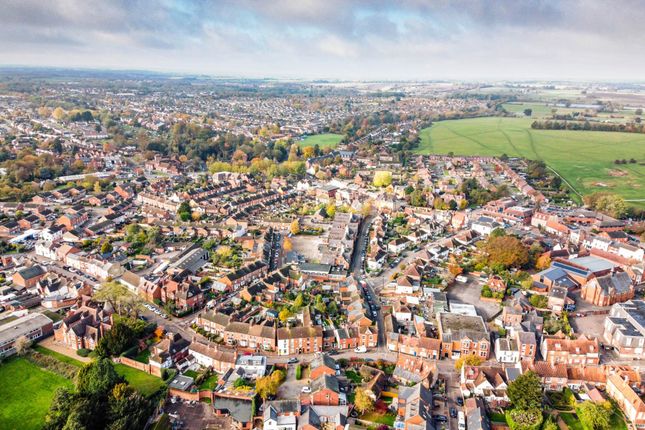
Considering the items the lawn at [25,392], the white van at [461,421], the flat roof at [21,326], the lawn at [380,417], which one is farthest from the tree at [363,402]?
the flat roof at [21,326]

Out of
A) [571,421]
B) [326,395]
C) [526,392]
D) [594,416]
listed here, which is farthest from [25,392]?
[594,416]

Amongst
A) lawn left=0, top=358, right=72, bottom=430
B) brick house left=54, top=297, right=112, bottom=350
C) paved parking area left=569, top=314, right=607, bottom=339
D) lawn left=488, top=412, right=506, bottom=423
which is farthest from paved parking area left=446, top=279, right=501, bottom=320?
→ lawn left=0, top=358, right=72, bottom=430

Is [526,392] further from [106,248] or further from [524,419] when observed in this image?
[106,248]

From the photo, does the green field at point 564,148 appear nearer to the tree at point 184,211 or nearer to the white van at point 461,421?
the white van at point 461,421

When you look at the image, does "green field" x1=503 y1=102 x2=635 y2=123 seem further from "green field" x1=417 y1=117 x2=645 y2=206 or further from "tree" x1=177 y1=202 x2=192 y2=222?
"tree" x1=177 y1=202 x2=192 y2=222

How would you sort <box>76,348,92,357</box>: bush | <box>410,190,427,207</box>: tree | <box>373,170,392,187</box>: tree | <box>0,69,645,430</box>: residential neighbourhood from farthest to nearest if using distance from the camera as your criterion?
<box>373,170,392,187</box>: tree → <box>410,190,427,207</box>: tree → <box>76,348,92,357</box>: bush → <box>0,69,645,430</box>: residential neighbourhood

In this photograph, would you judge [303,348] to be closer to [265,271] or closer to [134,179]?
[265,271]
